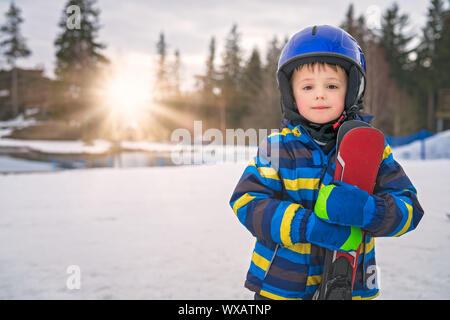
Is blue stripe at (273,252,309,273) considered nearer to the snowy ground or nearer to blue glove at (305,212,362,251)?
blue glove at (305,212,362,251)

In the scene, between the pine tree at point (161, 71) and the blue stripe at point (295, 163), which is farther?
the pine tree at point (161, 71)

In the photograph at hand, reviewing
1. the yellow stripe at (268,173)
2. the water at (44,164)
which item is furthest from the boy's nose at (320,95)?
the water at (44,164)

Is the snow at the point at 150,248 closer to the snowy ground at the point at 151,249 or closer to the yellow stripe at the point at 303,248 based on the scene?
the snowy ground at the point at 151,249

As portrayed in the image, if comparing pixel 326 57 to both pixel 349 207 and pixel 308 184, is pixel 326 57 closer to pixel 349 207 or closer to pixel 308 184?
pixel 308 184

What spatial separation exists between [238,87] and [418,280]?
1836 inches

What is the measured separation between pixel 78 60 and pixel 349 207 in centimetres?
3693

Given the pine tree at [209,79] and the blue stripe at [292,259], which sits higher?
the pine tree at [209,79]

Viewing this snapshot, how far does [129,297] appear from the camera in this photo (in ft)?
10.0

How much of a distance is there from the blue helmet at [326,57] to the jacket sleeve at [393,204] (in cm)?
33

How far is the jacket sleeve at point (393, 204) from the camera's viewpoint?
1.34 meters

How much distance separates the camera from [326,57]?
1.56 metres

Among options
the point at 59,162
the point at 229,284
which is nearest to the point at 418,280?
the point at 229,284
